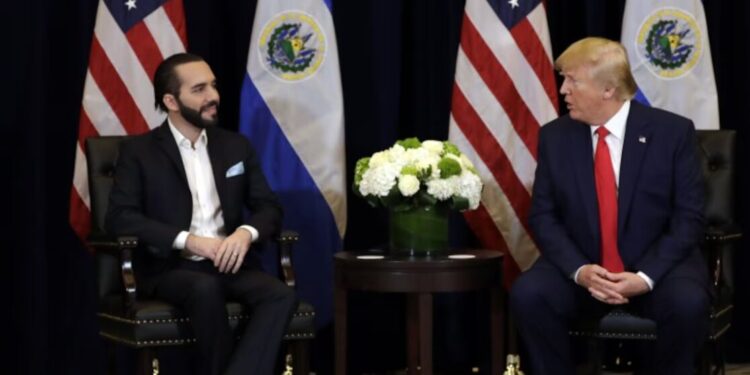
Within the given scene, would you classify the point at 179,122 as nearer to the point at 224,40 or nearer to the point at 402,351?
the point at 224,40

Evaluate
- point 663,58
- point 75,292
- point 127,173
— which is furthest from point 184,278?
point 663,58

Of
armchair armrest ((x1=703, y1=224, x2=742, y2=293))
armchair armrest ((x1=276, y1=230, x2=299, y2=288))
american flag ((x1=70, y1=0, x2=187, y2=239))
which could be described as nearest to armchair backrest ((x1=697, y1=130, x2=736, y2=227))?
armchair armrest ((x1=703, y1=224, x2=742, y2=293))

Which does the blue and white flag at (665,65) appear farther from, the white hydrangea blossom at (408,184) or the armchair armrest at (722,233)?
the white hydrangea blossom at (408,184)

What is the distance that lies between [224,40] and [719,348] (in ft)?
8.33

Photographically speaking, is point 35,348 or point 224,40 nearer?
point 35,348

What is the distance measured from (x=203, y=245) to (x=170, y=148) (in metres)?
0.44

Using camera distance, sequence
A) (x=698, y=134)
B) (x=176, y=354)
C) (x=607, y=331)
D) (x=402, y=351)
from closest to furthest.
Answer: (x=607, y=331) → (x=698, y=134) → (x=176, y=354) → (x=402, y=351)

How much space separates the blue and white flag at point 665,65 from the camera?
611cm

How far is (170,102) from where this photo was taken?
5.23 metres

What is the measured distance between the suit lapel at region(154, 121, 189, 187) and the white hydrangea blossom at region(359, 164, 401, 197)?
0.71 meters

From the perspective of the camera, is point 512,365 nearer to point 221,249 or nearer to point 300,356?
point 300,356

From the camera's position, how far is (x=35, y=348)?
18.4ft

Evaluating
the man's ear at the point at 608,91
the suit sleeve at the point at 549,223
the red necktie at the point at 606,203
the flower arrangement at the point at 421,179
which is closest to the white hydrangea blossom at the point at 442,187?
the flower arrangement at the point at 421,179

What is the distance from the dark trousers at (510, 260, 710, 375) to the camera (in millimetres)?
4750
